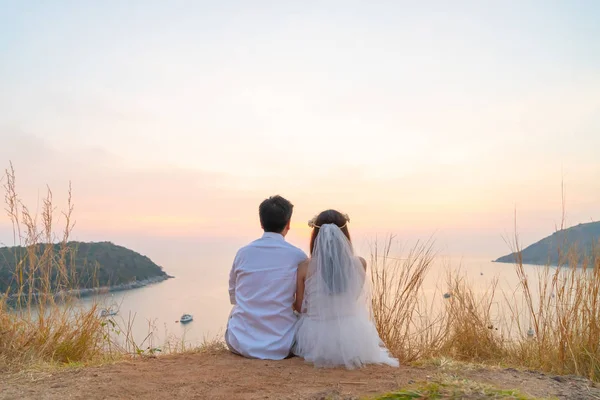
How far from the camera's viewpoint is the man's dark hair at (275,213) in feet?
13.5

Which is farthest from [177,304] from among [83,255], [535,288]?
[535,288]

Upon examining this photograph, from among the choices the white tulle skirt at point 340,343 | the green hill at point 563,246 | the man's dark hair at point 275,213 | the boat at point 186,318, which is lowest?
the boat at point 186,318

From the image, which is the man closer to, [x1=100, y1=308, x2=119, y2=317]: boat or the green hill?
[x1=100, y1=308, x2=119, y2=317]: boat

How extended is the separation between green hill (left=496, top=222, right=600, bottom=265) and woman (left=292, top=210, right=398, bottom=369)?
217 cm

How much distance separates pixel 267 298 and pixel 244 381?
848 millimetres

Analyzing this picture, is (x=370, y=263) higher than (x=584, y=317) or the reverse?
higher

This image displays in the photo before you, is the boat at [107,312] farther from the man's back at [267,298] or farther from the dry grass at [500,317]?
the dry grass at [500,317]

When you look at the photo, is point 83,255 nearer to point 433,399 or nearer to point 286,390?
point 286,390

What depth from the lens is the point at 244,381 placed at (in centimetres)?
337

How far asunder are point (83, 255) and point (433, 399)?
210 inches

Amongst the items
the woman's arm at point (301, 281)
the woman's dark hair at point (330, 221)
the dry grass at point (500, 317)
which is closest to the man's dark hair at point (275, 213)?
the woman's dark hair at point (330, 221)

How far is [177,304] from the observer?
31.1 feet

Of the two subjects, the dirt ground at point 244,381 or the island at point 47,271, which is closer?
the dirt ground at point 244,381

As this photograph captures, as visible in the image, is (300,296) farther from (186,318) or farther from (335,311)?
(186,318)
